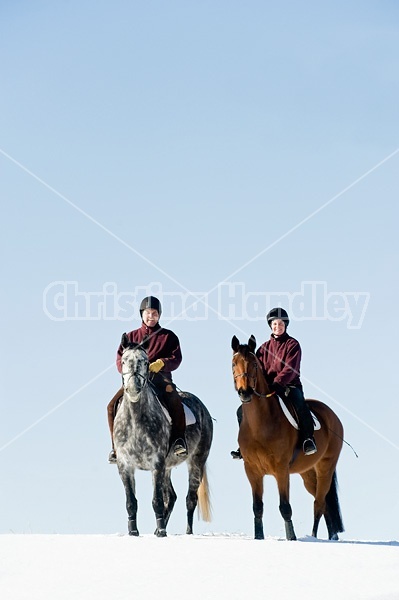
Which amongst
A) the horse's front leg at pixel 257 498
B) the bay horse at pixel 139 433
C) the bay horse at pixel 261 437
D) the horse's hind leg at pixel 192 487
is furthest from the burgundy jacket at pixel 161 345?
the horse's hind leg at pixel 192 487

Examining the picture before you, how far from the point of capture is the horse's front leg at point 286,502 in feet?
49.0

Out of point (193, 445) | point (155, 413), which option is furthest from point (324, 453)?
point (155, 413)

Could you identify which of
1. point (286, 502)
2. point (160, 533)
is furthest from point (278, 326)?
point (160, 533)

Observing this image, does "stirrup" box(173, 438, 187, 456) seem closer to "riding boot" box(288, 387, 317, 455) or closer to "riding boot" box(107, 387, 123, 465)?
"riding boot" box(107, 387, 123, 465)

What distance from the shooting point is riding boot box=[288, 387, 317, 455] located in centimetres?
1611

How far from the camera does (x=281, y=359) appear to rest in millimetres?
16453

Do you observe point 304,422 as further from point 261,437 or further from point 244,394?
point 244,394

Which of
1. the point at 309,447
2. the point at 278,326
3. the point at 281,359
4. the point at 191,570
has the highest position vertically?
the point at 278,326

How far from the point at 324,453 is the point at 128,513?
4122mm

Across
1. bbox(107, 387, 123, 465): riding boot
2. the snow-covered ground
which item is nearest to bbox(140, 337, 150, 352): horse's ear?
bbox(107, 387, 123, 465): riding boot

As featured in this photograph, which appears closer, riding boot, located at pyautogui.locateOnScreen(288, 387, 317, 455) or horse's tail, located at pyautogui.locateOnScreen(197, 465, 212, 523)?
riding boot, located at pyautogui.locateOnScreen(288, 387, 317, 455)

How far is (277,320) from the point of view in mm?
16672

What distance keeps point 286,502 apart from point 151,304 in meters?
3.74

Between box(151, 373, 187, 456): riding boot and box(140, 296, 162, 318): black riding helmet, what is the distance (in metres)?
1.05
